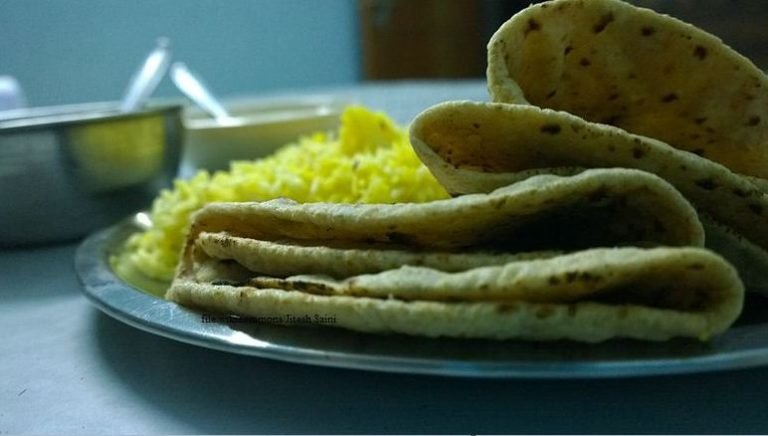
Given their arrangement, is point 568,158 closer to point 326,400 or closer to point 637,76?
point 637,76

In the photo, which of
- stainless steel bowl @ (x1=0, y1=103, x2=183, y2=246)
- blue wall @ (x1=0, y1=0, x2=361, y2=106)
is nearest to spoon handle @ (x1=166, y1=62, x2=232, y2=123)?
stainless steel bowl @ (x1=0, y1=103, x2=183, y2=246)

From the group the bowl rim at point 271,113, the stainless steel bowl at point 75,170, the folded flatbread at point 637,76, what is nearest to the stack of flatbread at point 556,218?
the folded flatbread at point 637,76

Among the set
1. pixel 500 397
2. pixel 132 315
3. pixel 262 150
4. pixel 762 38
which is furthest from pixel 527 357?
pixel 262 150

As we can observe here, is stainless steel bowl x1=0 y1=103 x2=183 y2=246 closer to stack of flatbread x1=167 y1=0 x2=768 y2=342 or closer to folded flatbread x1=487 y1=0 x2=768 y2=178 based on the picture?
stack of flatbread x1=167 y1=0 x2=768 y2=342

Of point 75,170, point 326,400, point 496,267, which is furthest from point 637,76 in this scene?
point 75,170

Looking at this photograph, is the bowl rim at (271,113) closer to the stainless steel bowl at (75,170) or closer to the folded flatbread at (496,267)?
the stainless steel bowl at (75,170)

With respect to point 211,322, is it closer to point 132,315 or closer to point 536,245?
point 132,315
